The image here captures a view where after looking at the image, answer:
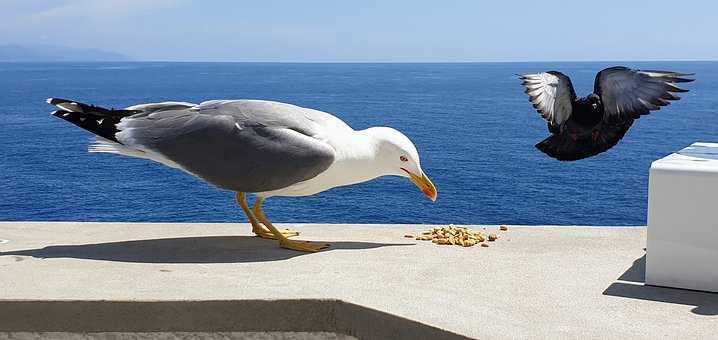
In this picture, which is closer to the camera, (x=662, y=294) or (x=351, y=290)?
(x=351, y=290)

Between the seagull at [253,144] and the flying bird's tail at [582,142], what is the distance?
899 millimetres

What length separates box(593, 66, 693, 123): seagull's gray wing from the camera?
5.29m

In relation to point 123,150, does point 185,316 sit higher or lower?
lower

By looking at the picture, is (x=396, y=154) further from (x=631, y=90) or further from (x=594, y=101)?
(x=631, y=90)

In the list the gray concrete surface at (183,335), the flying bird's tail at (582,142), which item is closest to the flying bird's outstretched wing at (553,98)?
the flying bird's tail at (582,142)

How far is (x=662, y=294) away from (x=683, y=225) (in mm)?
413

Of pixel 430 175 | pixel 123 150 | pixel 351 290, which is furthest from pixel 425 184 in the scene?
pixel 430 175

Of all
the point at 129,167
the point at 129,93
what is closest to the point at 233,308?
the point at 129,167

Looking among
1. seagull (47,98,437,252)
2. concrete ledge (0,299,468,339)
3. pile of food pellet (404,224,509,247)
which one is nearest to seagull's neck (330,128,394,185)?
seagull (47,98,437,252)

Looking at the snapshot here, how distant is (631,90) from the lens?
5.35 metres

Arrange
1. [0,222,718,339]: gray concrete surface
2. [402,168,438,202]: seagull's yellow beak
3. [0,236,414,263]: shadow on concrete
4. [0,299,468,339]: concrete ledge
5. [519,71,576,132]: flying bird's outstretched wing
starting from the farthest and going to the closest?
[402,168,438,202]: seagull's yellow beak < [0,236,414,263]: shadow on concrete < [519,71,576,132]: flying bird's outstretched wing < [0,299,468,339]: concrete ledge < [0,222,718,339]: gray concrete surface

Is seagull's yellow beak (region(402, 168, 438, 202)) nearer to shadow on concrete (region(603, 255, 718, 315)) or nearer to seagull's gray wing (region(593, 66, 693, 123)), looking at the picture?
seagull's gray wing (region(593, 66, 693, 123))

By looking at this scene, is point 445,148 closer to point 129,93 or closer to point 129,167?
point 129,167

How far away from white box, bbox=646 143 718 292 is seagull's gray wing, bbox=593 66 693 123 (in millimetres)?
515
